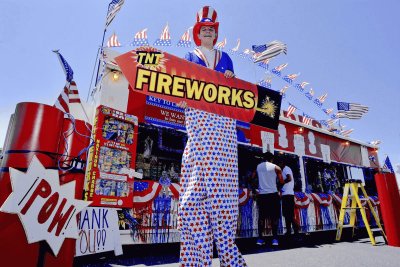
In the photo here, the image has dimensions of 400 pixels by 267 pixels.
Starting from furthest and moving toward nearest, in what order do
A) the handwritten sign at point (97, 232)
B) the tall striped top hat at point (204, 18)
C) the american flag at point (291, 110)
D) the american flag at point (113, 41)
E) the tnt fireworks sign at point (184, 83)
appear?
the american flag at point (291, 110) < the american flag at point (113, 41) < the handwritten sign at point (97, 232) < the tall striped top hat at point (204, 18) < the tnt fireworks sign at point (184, 83)

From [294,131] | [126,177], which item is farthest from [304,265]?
[294,131]

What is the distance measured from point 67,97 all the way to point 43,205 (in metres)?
2.83

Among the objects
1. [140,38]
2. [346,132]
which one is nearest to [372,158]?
[346,132]

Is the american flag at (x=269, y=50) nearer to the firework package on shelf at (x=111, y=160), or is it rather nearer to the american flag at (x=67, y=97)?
the firework package on shelf at (x=111, y=160)

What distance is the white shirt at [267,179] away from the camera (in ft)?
15.9

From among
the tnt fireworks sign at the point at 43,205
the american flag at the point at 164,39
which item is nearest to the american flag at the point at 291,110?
the american flag at the point at 164,39

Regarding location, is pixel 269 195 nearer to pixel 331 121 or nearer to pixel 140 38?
pixel 140 38

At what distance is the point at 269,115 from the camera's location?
258 centimetres

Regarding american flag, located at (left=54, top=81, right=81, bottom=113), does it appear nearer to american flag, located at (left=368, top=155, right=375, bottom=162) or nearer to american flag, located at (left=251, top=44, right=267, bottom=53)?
american flag, located at (left=251, top=44, right=267, bottom=53)

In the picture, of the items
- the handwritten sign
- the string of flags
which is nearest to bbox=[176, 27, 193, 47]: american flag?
the string of flags

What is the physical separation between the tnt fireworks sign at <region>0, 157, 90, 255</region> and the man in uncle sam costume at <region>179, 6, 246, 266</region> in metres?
0.74

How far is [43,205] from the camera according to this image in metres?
1.30

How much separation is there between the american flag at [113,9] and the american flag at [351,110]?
9253mm

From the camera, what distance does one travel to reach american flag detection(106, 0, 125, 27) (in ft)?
19.6
